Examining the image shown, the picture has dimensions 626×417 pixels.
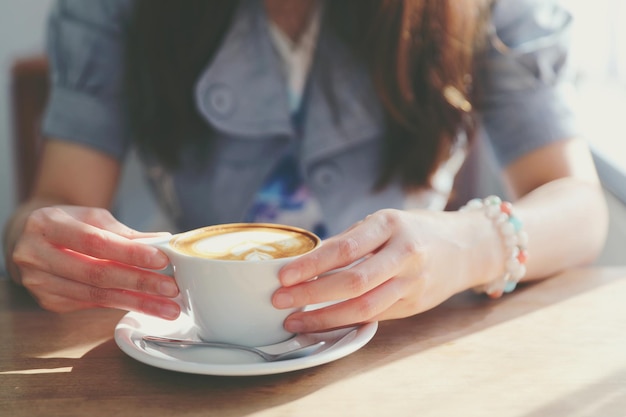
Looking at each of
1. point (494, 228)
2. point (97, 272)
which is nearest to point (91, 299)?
point (97, 272)

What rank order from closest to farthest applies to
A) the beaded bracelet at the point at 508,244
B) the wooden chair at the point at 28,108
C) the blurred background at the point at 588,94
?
the beaded bracelet at the point at 508,244
the blurred background at the point at 588,94
the wooden chair at the point at 28,108

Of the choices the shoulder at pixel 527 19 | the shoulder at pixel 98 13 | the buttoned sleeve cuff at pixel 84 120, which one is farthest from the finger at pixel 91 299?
the shoulder at pixel 527 19

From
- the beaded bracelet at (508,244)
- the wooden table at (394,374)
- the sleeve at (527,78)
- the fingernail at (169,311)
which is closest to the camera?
the wooden table at (394,374)

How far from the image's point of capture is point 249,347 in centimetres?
64

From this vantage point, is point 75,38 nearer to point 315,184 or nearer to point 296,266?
point 315,184

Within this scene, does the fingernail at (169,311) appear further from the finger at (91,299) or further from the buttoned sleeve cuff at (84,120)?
the buttoned sleeve cuff at (84,120)

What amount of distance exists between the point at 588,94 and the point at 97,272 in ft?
4.87

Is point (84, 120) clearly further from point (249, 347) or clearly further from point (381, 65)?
point (249, 347)

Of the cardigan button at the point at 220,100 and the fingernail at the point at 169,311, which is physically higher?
the cardigan button at the point at 220,100

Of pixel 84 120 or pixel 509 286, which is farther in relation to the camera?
pixel 84 120

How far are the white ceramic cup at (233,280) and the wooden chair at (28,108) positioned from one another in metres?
1.55

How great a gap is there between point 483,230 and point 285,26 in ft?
2.01

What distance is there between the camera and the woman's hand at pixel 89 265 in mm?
666

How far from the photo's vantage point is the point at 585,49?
1931mm
